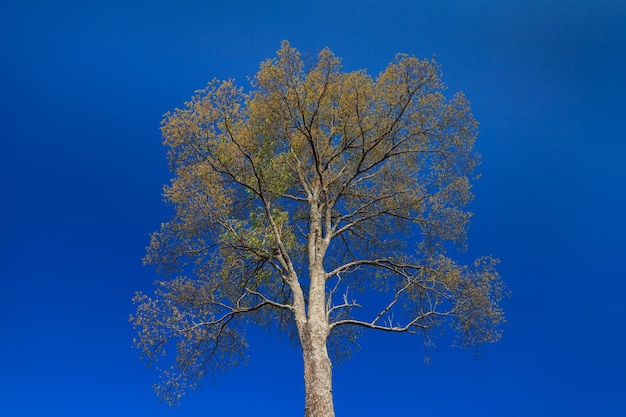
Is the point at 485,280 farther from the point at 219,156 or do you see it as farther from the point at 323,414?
the point at 219,156

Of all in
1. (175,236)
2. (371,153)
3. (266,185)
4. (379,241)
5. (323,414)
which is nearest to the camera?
(323,414)

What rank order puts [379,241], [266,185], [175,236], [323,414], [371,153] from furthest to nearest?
[379,241]
[371,153]
[175,236]
[266,185]
[323,414]

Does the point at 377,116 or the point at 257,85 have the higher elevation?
the point at 257,85

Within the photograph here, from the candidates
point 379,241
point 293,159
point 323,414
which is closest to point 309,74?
point 293,159

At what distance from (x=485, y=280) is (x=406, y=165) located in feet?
11.2

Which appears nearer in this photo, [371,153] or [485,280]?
[485,280]

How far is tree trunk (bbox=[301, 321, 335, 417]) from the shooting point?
7.02 m

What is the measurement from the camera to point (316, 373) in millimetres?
7340

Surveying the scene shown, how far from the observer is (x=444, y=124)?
37.3 feet

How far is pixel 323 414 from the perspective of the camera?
6.91 m

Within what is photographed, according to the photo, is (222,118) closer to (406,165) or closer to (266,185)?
(266,185)

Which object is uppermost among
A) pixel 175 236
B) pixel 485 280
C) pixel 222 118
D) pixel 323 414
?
pixel 222 118

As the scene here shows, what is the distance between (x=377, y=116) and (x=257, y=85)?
282 centimetres

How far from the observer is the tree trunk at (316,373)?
23.0 feet
